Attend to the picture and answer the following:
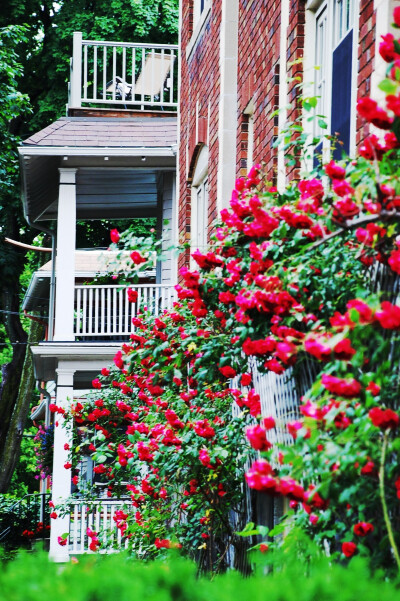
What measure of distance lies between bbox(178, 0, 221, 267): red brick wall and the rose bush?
340 centimetres

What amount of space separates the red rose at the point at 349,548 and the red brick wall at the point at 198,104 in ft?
22.0

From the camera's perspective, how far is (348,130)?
7.00 metres

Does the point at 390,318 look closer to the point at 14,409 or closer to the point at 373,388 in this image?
the point at 373,388

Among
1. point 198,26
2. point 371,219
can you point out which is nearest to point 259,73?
point 198,26

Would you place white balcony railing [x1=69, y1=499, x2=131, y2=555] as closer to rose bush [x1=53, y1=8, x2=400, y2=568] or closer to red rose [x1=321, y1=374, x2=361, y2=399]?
rose bush [x1=53, y1=8, x2=400, y2=568]

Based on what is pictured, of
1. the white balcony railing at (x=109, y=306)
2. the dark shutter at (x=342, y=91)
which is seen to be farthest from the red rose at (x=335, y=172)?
the white balcony railing at (x=109, y=306)

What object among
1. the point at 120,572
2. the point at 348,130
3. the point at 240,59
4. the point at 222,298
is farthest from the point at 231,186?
the point at 120,572

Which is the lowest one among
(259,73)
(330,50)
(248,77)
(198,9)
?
(330,50)

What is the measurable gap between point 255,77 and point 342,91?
2932 millimetres

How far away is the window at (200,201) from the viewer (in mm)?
12953

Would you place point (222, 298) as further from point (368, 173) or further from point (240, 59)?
point (240, 59)

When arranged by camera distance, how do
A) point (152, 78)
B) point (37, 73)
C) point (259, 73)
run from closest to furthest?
point (259, 73), point (152, 78), point (37, 73)

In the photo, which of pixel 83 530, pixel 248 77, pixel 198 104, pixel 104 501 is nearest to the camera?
pixel 248 77

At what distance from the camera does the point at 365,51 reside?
635cm
